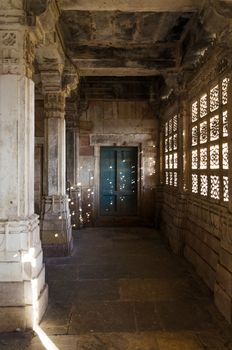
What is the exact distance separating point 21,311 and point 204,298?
2549mm

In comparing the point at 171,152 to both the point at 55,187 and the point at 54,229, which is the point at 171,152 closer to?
the point at 55,187

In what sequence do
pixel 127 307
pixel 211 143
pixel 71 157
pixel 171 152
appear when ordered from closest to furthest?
pixel 127 307 < pixel 211 143 < pixel 171 152 < pixel 71 157

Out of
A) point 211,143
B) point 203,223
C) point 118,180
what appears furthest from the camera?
point 118,180

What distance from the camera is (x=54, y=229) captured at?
22.3ft

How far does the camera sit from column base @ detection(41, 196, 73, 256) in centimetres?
675

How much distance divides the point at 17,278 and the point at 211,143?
3.60m

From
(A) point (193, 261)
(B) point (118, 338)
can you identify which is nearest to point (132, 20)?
(A) point (193, 261)

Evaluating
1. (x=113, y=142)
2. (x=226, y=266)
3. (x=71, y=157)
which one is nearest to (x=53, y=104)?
(x=71, y=157)

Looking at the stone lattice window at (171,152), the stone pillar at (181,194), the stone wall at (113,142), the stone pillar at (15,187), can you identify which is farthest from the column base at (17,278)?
the stone wall at (113,142)

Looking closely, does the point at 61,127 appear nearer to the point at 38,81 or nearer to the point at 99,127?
the point at 38,81

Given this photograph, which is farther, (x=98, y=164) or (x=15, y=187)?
(x=98, y=164)

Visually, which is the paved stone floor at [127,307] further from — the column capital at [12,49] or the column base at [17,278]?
the column capital at [12,49]

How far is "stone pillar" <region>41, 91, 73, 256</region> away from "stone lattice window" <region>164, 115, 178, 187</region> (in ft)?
9.28

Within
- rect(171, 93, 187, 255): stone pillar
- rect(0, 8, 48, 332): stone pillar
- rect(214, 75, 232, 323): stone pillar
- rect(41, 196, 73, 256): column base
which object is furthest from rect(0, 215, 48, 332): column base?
rect(171, 93, 187, 255): stone pillar
